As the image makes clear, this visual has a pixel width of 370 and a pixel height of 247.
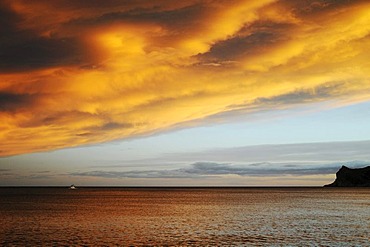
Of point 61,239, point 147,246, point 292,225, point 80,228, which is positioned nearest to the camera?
point 147,246

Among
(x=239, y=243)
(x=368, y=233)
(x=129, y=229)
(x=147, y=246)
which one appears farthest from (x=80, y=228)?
(x=368, y=233)

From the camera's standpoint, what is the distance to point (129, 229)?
7781 centimetres

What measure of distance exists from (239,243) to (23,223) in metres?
49.1

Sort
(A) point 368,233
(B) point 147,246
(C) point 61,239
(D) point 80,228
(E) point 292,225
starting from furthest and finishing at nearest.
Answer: (E) point 292,225, (D) point 80,228, (A) point 368,233, (C) point 61,239, (B) point 147,246

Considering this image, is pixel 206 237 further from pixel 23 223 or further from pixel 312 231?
pixel 23 223

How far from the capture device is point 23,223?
88.4m

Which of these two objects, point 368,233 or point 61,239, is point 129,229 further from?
point 368,233

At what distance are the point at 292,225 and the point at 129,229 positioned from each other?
3247 cm

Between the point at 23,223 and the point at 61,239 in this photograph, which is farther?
the point at 23,223

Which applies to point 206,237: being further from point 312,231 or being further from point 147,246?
point 312,231

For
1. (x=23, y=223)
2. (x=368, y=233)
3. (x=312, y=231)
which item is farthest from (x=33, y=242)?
(x=368, y=233)

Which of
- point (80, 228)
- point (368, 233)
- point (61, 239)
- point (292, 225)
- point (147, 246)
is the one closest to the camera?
point (147, 246)

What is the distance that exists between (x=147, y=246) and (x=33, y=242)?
1623 centimetres

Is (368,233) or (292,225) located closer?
(368,233)
